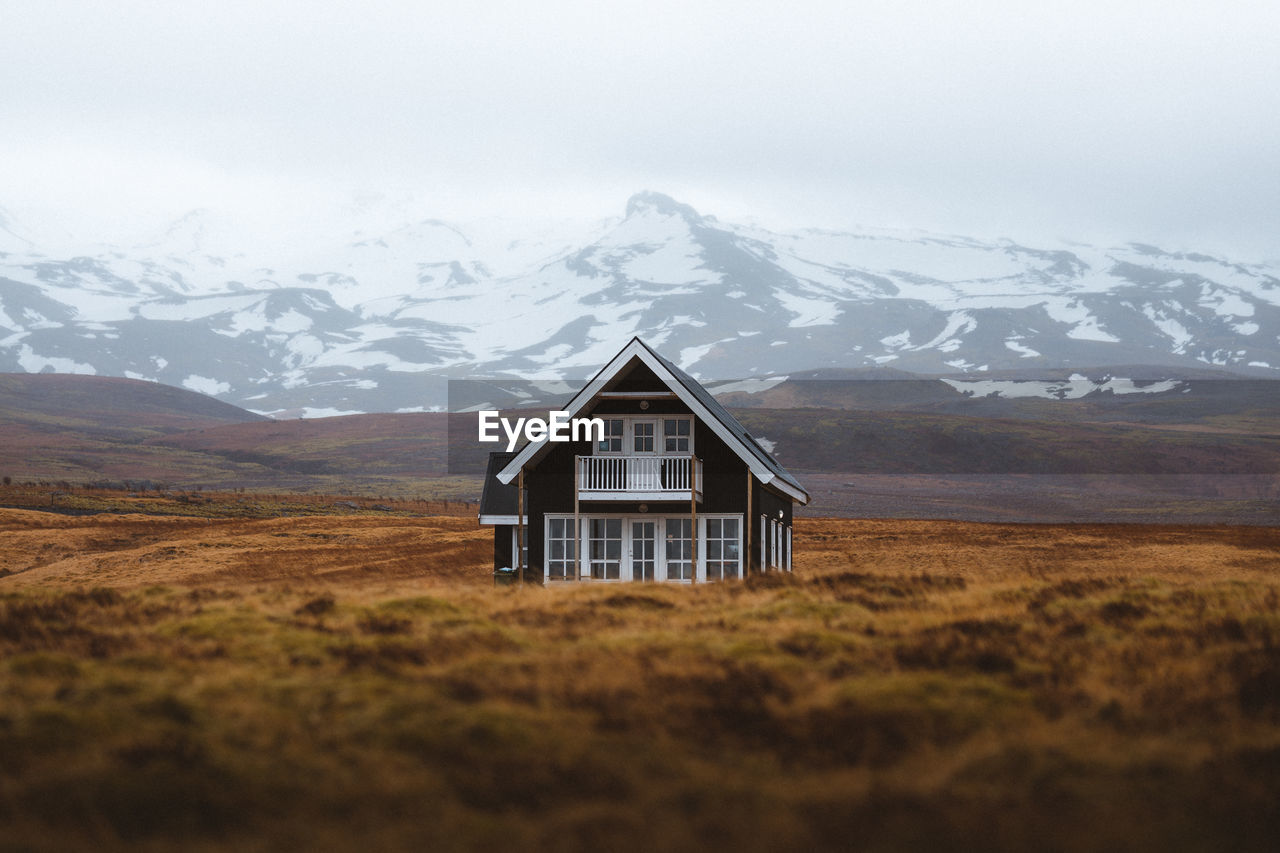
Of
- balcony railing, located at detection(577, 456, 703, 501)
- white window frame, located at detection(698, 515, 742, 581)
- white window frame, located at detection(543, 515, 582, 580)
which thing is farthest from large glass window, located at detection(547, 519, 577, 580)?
white window frame, located at detection(698, 515, 742, 581)

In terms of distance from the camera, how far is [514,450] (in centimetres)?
3478

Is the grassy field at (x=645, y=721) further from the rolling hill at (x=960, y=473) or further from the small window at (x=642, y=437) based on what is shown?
the rolling hill at (x=960, y=473)

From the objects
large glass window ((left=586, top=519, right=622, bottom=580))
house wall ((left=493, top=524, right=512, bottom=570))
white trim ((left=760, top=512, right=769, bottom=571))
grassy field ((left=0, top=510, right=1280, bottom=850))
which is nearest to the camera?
grassy field ((left=0, top=510, right=1280, bottom=850))

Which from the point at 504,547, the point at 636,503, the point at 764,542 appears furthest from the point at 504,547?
the point at 764,542

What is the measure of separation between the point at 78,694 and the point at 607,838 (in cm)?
722

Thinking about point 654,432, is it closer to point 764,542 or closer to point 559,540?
point 559,540

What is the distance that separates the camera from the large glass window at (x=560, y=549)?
33.4m

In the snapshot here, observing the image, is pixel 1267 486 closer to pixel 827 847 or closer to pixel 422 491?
pixel 422 491

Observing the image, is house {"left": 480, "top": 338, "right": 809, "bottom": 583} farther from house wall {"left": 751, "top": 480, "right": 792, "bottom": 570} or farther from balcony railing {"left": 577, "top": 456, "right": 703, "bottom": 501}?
house wall {"left": 751, "top": 480, "right": 792, "bottom": 570}

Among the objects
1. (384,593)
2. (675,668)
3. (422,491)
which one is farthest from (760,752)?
(422,491)

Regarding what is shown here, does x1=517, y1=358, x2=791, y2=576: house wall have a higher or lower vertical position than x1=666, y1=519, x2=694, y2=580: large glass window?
higher

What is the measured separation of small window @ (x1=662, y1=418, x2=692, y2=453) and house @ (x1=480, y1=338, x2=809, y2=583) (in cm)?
3

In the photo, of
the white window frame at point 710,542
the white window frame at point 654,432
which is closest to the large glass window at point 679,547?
the white window frame at point 710,542

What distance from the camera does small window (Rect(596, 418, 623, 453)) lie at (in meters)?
32.8
